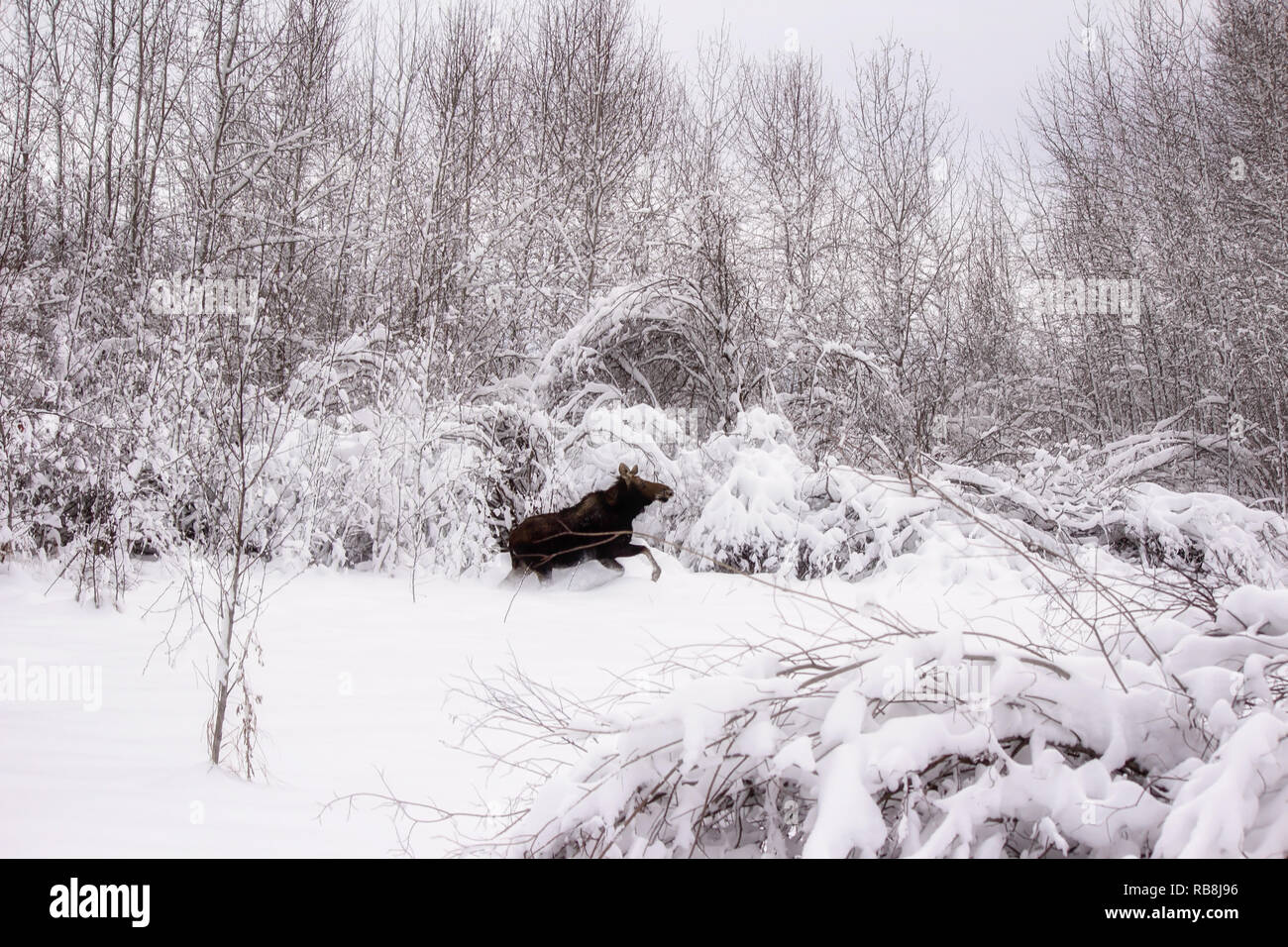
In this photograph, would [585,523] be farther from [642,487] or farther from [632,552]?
[642,487]

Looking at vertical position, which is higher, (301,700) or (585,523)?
(585,523)

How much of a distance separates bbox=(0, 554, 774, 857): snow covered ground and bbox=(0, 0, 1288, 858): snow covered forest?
0.03 metres

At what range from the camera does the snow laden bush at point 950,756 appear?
1.54 m

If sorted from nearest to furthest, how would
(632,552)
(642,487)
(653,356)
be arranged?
1. (632,552)
2. (642,487)
3. (653,356)

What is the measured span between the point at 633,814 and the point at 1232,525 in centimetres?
725

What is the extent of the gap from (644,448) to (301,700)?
497cm

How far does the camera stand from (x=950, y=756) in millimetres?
1683

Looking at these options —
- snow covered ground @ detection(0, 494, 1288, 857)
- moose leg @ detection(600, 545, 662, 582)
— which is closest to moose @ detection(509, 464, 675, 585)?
moose leg @ detection(600, 545, 662, 582)

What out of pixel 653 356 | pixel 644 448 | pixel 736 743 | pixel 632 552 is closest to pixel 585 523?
pixel 632 552

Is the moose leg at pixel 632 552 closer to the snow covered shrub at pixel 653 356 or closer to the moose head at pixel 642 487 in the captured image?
the moose head at pixel 642 487

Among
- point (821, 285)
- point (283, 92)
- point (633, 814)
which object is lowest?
point (633, 814)
